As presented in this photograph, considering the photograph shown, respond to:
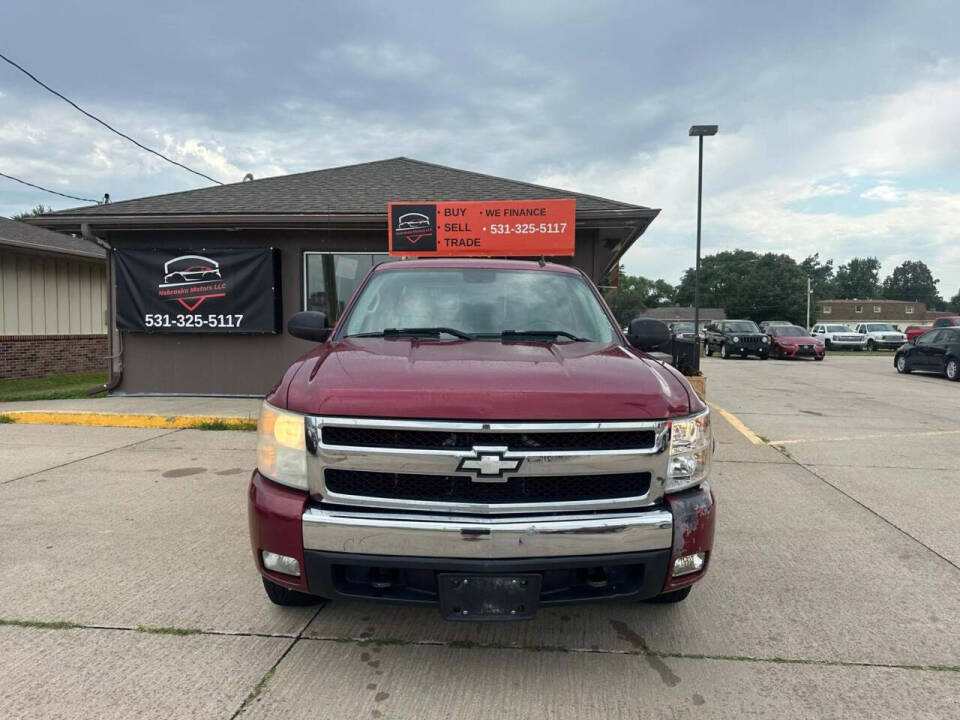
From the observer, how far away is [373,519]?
89.1 inches

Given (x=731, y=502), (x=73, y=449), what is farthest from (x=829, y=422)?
(x=73, y=449)

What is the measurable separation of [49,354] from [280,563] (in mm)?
14786

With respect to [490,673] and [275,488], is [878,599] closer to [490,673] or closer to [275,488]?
[490,673]

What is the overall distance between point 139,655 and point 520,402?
2.00 m

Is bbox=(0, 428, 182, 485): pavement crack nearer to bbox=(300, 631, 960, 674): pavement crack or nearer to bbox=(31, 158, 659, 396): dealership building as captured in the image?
bbox=(31, 158, 659, 396): dealership building

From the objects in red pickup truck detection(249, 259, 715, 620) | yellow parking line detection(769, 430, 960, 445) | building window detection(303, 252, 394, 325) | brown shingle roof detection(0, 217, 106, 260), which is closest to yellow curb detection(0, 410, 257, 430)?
building window detection(303, 252, 394, 325)

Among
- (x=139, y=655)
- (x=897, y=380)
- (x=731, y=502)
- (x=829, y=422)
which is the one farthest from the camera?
(x=897, y=380)

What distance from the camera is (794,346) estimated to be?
2483cm

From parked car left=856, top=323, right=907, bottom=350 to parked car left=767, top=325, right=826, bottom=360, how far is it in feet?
45.1

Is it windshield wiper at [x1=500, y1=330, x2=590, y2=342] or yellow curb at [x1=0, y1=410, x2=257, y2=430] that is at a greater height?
windshield wiper at [x1=500, y1=330, x2=590, y2=342]

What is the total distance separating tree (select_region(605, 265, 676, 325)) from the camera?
9544 cm

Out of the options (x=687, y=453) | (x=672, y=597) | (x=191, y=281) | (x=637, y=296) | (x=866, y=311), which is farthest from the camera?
(x=637, y=296)

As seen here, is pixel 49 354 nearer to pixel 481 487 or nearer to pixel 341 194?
pixel 341 194

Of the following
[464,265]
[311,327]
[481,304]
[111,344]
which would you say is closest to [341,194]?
[111,344]
